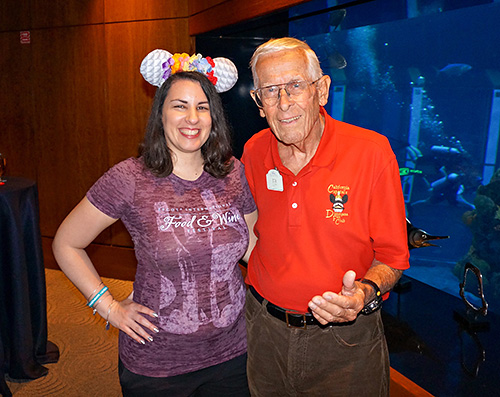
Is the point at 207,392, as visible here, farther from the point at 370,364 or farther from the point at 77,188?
the point at 77,188

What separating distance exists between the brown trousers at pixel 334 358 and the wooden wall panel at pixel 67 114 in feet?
12.7

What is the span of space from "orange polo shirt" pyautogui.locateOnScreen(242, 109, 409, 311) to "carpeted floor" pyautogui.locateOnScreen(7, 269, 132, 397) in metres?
1.96

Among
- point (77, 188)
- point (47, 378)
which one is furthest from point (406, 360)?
point (77, 188)

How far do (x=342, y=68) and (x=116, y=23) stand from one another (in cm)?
457

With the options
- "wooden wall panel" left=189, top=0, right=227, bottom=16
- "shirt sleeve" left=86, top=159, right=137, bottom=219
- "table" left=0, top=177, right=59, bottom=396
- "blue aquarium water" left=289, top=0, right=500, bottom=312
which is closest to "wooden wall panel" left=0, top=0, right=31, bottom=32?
"wooden wall panel" left=189, top=0, right=227, bottom=16

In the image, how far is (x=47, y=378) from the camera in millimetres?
3041

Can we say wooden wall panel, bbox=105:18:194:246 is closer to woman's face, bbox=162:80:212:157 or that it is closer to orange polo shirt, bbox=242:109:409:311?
woman's face, bbox=162:80:212:157

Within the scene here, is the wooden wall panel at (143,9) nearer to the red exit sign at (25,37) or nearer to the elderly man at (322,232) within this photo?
the red exit sign at (25,37)

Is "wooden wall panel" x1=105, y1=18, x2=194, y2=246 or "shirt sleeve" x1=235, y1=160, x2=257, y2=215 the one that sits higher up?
"wooden wall panel" x1=105, y1=18, x2=194, y2=246

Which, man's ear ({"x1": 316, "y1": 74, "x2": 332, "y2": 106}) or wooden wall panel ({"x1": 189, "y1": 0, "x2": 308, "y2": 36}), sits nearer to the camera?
man's ear ({"x1": 316, "y1": 74, "x2": 332, "y2": 106})

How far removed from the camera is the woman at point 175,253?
1.51 m

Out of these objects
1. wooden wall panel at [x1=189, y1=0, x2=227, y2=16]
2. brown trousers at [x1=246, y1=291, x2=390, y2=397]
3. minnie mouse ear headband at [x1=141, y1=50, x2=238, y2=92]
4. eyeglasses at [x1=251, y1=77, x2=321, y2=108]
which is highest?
wooden wall panel at [x1=189, y1=0, x2=227, y2=16]

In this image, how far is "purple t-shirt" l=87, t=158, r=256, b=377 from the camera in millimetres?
1502

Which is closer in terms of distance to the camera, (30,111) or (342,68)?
(30,111)
